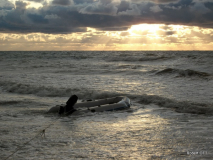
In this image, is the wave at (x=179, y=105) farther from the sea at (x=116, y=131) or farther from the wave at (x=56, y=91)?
the wave at (x=56, y=91)

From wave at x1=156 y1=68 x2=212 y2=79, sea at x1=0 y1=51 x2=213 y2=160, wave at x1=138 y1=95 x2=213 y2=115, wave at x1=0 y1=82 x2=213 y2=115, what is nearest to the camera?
sea at x1=0 y1=51 x2=213 y2=160

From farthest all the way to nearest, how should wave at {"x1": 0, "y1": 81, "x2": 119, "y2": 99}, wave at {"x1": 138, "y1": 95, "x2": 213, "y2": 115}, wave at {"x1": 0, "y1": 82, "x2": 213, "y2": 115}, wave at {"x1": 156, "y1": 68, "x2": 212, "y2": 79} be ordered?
1. wave at {"x1": 156, "y1": 68, "x2": 212, "y2": 79}
2. wave at {"x1": 0, "y1": 81, "x2": 119, "y2": 99}
3. wave at {"x1": 0, "y1": 82, "x2": 213, "y2": 115}
4. wave at {"x1": 138, "y1": 95, "x2": 213, "y2": 115}

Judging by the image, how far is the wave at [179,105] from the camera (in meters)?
8.46

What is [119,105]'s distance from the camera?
9.21 metres

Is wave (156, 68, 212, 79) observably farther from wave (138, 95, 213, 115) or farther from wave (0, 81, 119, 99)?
wave (0, 81, 119, 99)

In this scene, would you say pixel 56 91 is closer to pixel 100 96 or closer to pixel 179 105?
pixel 100 96

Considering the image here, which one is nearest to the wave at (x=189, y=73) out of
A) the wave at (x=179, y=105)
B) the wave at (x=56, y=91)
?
the wave at (x=179, y=105)

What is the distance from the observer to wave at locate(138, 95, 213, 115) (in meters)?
8.46

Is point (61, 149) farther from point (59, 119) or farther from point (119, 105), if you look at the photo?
point (119, 105)

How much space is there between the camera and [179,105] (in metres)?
9.41

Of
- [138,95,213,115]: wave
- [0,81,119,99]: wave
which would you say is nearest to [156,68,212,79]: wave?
[138,95,213,115]: wave

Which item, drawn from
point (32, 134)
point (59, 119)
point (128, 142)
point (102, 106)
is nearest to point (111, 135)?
point (128, 142)

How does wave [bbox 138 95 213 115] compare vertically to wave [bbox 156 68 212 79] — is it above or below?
below

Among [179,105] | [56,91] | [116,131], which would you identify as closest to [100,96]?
[56,91]
